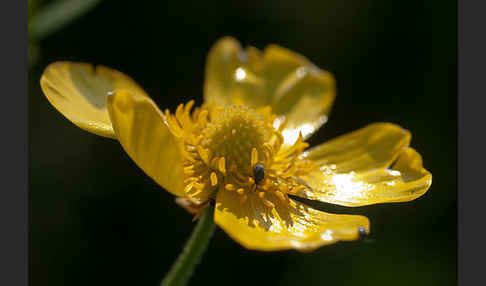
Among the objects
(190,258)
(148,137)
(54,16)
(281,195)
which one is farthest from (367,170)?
(54,16)

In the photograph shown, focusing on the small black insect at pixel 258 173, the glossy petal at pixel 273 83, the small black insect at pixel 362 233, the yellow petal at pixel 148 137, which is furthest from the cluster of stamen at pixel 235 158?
the glossy petal at pixel 273 83

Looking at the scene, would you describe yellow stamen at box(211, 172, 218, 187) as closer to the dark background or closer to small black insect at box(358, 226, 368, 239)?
small black insect at box(358, 226, 368, 239)

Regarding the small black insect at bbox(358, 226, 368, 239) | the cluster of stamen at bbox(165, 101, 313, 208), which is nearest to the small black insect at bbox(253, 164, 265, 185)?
the cluster of stamen at bbox(165, 101, 313, 208)

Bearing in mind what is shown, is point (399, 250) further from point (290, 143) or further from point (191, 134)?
point (191, 134)

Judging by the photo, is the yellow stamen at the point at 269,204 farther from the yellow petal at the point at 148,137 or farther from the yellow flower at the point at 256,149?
the yellow petal at the point at 148,137

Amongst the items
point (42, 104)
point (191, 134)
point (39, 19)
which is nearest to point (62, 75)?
point (39, 19)

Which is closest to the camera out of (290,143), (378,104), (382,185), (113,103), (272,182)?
(113,103)
